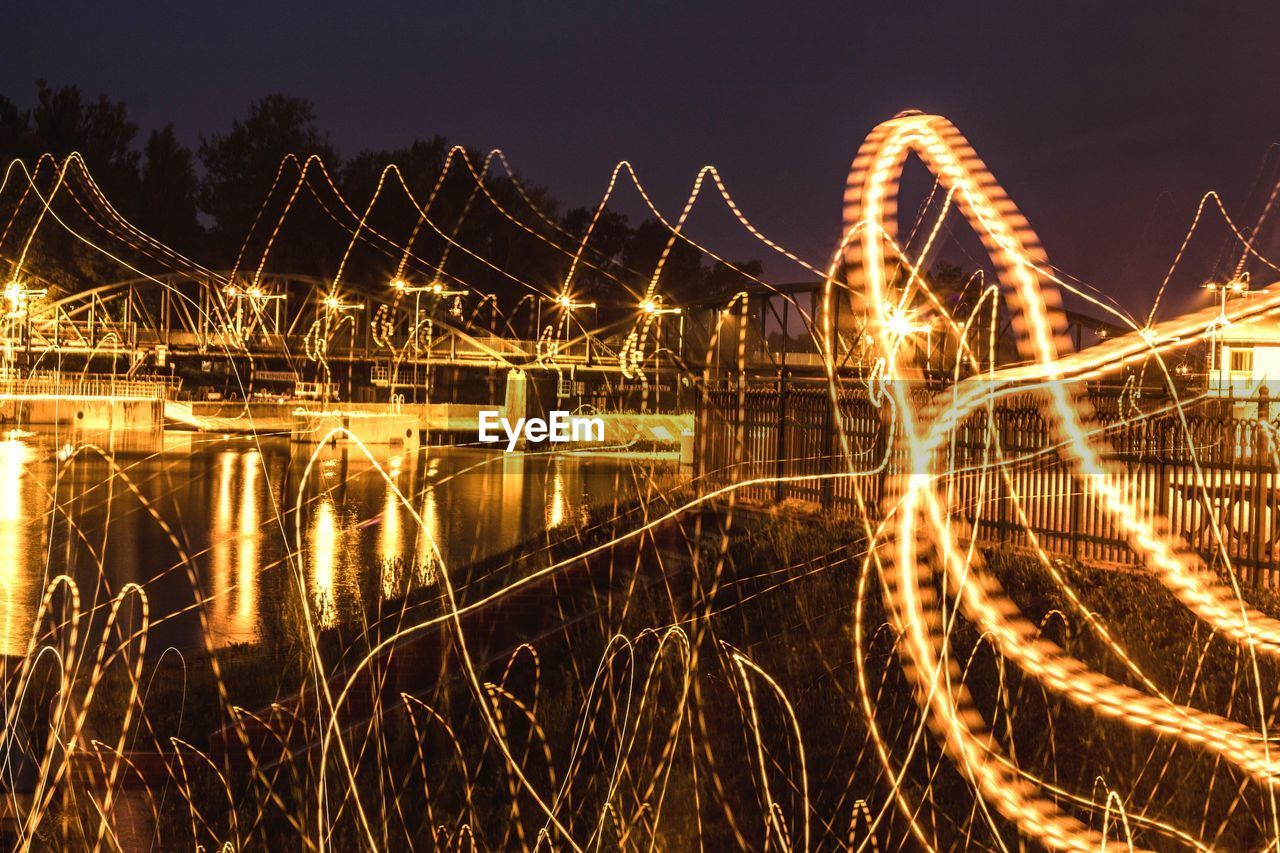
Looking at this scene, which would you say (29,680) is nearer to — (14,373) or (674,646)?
(674,646)

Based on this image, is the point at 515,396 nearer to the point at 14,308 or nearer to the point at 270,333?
the point at 14,308

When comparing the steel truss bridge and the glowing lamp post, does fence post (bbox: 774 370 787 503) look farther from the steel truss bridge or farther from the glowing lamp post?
the glowing lamp post

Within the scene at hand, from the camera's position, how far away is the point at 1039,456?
13188mm

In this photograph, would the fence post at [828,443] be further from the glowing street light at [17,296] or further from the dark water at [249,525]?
the glowing street light at [17,296]

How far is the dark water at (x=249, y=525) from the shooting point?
12.9 metres

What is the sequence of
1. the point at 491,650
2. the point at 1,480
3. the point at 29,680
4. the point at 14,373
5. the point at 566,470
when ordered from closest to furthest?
the point at 29,680 → the point at 491,650 → the point at 1,480 → the point at 566,470 → the point at 14,373

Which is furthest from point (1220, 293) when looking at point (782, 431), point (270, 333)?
point (270, 333)

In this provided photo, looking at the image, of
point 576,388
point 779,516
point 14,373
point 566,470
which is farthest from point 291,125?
point 779,516

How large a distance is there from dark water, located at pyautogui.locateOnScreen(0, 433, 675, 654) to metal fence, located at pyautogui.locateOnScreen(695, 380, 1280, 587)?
277cm

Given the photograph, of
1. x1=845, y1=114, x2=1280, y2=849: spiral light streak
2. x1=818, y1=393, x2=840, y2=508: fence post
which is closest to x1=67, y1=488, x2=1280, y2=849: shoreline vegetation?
x1=845, y1=114, x2=1280, y2=849: spiral light streak

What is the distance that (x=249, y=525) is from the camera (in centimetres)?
2011

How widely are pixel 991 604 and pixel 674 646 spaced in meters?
2.35

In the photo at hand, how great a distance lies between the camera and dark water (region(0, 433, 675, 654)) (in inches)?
510

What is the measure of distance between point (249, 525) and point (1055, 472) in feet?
39.6
